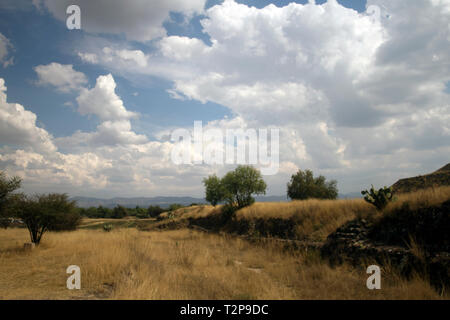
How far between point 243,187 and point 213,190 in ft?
27.0

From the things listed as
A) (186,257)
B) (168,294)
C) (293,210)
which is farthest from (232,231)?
(168,294)

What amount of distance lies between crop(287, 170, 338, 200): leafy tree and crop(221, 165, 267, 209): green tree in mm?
16189

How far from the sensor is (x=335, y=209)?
557 inches

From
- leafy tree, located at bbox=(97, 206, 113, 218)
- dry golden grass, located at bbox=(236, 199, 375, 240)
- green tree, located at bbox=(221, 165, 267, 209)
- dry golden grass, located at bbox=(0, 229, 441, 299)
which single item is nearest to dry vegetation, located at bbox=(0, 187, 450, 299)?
dry golden grass, located at bbox=(0, 229, 441, 299)

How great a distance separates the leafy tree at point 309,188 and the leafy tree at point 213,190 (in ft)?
60.4

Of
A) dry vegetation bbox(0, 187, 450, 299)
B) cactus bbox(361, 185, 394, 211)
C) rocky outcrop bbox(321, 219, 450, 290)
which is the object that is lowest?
dry vegetation bbox(0, 187, 450, 299)

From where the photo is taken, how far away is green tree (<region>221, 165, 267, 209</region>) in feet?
115

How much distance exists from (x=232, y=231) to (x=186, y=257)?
59.7ft

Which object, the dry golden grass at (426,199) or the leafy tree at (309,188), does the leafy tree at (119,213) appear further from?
the dry golden grass at (426,199)

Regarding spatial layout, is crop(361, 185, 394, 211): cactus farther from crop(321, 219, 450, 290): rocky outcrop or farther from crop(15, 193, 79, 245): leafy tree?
crop(15, 193, 79, 245): leafy tree

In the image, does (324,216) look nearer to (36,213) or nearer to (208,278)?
(208,278)

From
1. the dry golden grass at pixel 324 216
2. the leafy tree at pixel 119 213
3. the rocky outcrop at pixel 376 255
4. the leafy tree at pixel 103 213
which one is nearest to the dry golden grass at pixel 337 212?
the dry golden grass at pixel 324 216

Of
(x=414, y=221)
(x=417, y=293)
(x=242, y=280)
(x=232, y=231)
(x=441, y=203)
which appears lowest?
(x=232, y=231)
